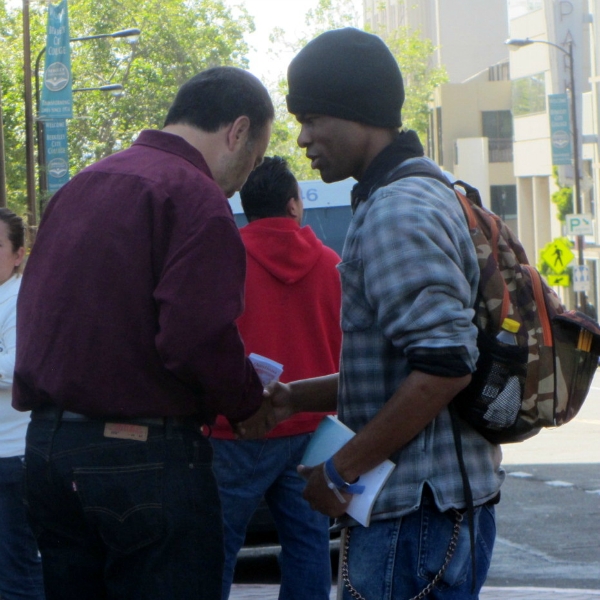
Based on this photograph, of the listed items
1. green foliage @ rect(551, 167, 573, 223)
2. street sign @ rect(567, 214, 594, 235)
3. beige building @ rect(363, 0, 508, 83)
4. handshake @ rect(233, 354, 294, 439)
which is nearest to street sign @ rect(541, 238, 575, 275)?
street sign @ rect(567, 214, 594, 235)

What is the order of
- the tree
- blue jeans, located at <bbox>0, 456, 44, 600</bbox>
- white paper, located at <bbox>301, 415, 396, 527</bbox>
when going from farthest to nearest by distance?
1. the tree
2. blue jeans, located at <bbox>0, 456, 44, 600</bbox>
3. white paper, located at <bbox>301, 415, 396, 527</bbox>

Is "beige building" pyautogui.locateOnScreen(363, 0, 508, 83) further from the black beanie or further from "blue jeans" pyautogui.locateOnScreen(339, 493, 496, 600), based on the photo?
"blue jeans" pyautogui.locateOnScreen(339, 493, 496, 600)

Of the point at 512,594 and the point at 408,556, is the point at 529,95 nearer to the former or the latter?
the point at 512,594

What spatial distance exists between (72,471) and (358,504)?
0.66 m

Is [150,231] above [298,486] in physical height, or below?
above

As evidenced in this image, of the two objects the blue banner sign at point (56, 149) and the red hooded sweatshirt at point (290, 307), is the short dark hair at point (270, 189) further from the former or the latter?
the blue banner sign at point (56, 149)

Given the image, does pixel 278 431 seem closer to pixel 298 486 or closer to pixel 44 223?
pixel 298 486

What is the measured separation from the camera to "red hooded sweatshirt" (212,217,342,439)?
4.45 metres

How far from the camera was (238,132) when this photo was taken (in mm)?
2977

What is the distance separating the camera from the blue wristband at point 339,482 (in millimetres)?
2562

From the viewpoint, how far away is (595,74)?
148 ft

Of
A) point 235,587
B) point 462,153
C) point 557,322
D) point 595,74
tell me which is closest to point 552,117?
point 595,74

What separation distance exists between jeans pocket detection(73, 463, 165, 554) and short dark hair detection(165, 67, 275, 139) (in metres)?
0.86

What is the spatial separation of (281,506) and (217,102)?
6.82ft
